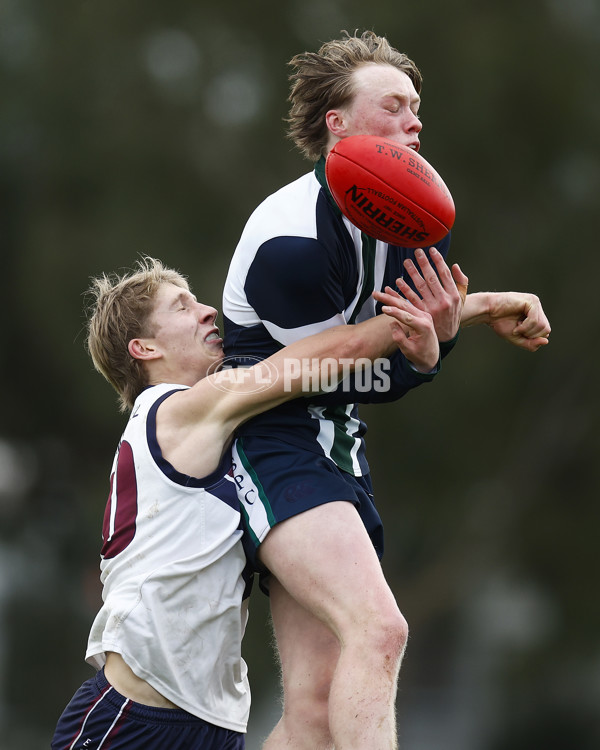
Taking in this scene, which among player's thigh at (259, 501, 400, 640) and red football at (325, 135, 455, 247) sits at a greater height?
red football at (325, 135, 455, 247)

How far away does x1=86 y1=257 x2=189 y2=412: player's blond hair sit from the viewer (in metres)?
4.58

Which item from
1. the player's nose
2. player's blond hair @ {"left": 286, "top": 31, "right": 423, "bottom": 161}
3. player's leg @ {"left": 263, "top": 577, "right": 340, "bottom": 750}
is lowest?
player's leg @ {"left": 263, "top": 577, "right": 340, "bottom": 750}

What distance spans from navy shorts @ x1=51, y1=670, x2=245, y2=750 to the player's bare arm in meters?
1.71

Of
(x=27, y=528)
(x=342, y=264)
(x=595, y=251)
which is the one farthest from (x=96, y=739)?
(x=595, y=251)

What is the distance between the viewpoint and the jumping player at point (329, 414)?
3633 millimetres

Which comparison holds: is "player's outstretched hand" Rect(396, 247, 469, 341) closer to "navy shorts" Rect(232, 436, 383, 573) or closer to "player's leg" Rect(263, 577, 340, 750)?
"navy shorts" Rect(232, 436, 383, 573)

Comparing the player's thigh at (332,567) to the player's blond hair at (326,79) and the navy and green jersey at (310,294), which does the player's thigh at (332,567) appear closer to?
the navy and green jersey at (310,294)

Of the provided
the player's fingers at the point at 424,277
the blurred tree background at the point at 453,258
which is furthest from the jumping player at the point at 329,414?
the blurred tree background at the point at 453,258

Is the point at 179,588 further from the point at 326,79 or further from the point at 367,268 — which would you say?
the point at 326,79

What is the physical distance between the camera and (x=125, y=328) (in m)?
4.57

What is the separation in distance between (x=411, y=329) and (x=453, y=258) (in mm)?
8513

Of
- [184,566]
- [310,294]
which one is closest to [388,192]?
[310,294]

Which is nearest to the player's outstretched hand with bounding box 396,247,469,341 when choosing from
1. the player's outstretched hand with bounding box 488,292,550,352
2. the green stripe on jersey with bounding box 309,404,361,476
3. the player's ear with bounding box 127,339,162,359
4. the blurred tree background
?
the player's outstretched hand with bounding box 488,292,550,352

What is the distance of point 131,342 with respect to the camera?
178 inches
